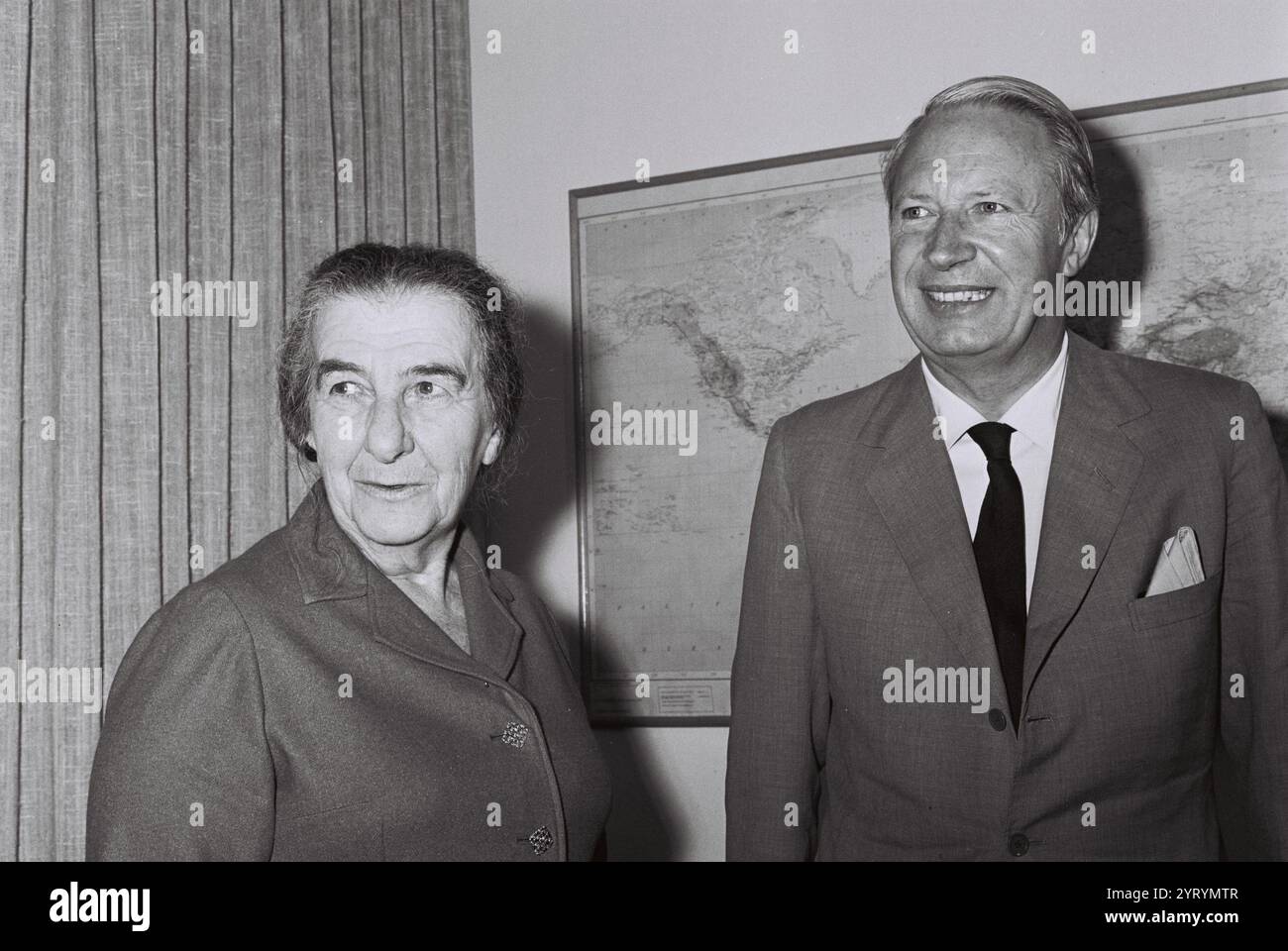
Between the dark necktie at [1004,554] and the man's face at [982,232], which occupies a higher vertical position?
the man's face at [982,232]

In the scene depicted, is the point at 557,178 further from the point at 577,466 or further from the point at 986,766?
the point at 986,766

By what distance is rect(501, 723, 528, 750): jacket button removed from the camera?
131 centimetres

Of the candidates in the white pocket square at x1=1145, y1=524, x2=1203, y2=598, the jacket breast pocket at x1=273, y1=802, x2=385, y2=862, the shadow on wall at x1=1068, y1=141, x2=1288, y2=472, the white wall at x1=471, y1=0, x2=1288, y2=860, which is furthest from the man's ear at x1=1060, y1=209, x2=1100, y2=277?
the jacket breast pocket at x1=273, y1=802, x2=385, y2=862

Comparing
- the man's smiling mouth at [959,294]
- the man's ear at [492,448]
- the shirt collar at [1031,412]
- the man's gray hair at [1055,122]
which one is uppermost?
the man's gray hair at [1055,122]

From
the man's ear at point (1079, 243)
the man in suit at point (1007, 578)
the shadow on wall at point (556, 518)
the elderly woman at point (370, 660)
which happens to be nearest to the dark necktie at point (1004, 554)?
the man in suit at point (1007, 578)

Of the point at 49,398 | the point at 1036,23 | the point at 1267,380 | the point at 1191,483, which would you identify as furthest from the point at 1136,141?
the point at 49,398

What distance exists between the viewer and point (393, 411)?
1294mm

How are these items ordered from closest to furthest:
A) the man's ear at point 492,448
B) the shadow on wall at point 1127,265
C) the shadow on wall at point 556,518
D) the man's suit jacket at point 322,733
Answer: the man's suit jacket at point 322,733 < the man's ear at point 492,448 < the shadow on wall at point 1127,265 < the shadow on wall at point 556,518

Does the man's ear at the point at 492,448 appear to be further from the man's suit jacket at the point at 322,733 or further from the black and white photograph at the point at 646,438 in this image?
the man's suit jacket at the point at 322,733

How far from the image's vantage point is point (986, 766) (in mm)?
1473

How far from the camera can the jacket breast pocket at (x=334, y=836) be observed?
1.18 meters

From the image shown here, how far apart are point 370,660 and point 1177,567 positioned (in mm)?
986

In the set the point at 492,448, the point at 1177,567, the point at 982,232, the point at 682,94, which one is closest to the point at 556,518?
the point at 682,94

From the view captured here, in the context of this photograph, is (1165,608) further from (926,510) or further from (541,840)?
(541,840)
